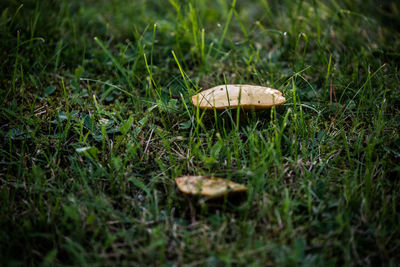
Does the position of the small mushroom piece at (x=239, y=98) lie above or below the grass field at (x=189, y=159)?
above

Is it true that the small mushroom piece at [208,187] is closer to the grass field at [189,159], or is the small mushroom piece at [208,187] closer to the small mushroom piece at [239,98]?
the grass field at [189,159]

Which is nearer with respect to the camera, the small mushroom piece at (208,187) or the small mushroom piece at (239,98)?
the small mushroom piece at (208,187)

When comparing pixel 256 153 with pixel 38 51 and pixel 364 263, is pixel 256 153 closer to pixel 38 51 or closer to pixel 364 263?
pixel 364 263

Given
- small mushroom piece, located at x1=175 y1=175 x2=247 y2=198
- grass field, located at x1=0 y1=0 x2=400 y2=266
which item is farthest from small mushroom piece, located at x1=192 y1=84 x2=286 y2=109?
small mushroom piece, located at x1=175 y1=175 x2=247 y2=198

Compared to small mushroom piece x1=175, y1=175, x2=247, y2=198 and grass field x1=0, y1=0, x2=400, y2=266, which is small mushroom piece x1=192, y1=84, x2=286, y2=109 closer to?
grass field x1=0, y1=0, x2=400, y2=266

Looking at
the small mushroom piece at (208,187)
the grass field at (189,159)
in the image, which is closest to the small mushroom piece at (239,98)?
the grass field at (189,159)
